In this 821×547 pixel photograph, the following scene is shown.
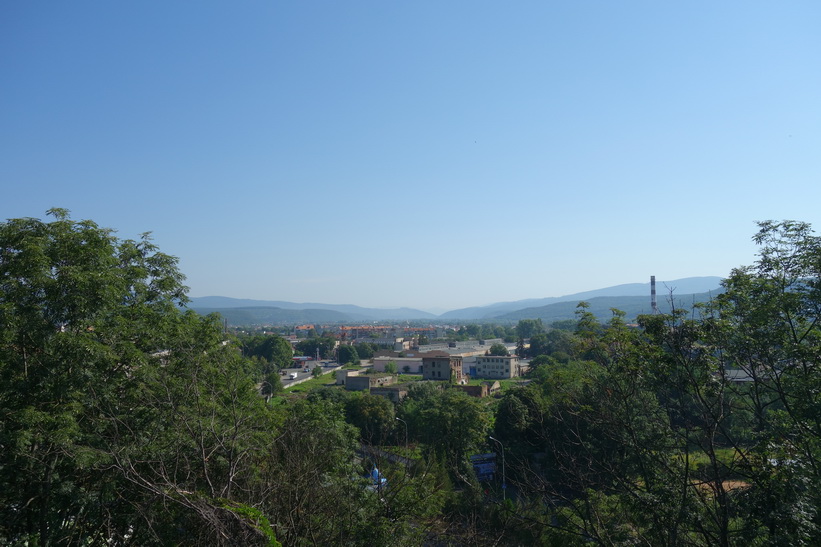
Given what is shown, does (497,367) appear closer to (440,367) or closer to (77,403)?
(440,367)

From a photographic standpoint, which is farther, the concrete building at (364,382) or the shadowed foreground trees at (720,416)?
the concrete building at (364,382)

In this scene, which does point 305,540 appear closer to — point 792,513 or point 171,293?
point 792,513

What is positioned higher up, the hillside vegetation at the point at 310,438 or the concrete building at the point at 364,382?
the hillside vegetation at the point at 310,438

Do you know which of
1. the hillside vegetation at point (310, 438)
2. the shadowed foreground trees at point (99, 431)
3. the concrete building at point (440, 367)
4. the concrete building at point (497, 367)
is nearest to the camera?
the hillside vegetation at point (310, 438)

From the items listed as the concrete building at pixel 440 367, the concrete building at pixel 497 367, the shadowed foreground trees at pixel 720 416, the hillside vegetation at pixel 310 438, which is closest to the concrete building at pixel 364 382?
the concrete building at pixel 440 367

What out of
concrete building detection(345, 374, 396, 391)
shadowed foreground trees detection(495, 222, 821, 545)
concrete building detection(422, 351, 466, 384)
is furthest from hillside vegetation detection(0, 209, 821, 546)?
concrete building detection(422, 351, 466, 384)

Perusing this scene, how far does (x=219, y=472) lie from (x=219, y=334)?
242cm

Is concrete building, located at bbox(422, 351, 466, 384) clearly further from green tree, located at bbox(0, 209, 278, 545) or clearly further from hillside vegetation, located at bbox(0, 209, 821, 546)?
green tree, located at bbox(0, 209, 278, 545)

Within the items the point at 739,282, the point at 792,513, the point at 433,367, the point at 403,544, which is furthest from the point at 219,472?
the point at 433,367

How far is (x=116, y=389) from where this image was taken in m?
5.36

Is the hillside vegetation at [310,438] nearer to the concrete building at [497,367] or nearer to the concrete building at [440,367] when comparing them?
the concrete building at [440,367]

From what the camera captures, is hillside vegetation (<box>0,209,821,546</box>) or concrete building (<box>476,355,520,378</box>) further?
concrete building (<box>476,355,520,378</box>)

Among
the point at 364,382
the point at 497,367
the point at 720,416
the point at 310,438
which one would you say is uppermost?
the point at 720,416

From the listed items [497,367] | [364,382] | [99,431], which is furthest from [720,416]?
[497,367]
